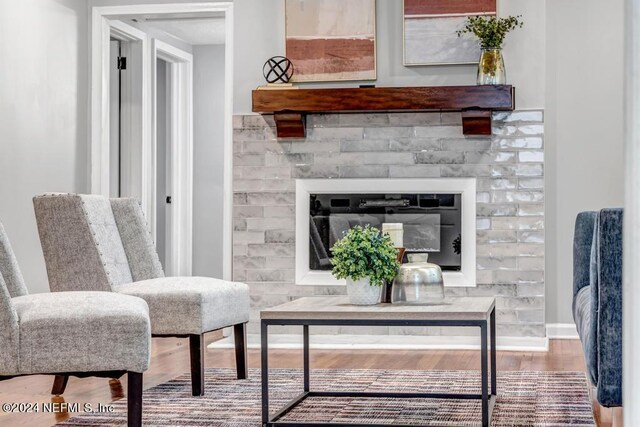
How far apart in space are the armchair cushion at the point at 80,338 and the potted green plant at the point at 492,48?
3153mm

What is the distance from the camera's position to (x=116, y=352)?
288cm

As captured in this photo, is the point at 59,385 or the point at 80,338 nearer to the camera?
the point at 80,338

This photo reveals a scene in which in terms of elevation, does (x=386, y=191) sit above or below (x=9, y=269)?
above

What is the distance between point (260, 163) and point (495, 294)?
1.60m

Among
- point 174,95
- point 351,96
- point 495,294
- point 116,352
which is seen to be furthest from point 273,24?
point 116,352

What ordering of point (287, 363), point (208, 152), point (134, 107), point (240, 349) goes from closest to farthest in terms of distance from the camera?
point (240, 349) → point (287, 363) → point (134, 107) → point (208, 152)

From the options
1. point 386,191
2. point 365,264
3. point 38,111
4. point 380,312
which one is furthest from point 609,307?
point 38,111

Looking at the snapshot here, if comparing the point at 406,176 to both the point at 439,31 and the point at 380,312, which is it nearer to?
the point at 439,31

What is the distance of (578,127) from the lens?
5.99m

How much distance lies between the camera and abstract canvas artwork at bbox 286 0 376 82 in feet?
18.9

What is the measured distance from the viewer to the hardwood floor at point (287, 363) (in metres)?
3.92

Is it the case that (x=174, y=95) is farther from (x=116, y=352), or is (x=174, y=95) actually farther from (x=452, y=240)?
(x=116, y=352)

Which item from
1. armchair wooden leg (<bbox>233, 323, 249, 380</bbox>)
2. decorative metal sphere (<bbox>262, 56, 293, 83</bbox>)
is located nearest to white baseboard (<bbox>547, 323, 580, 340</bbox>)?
decorative metal sphere (<bbox>262, 56, 293, 83</bbox>)

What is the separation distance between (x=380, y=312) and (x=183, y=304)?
1.09m
